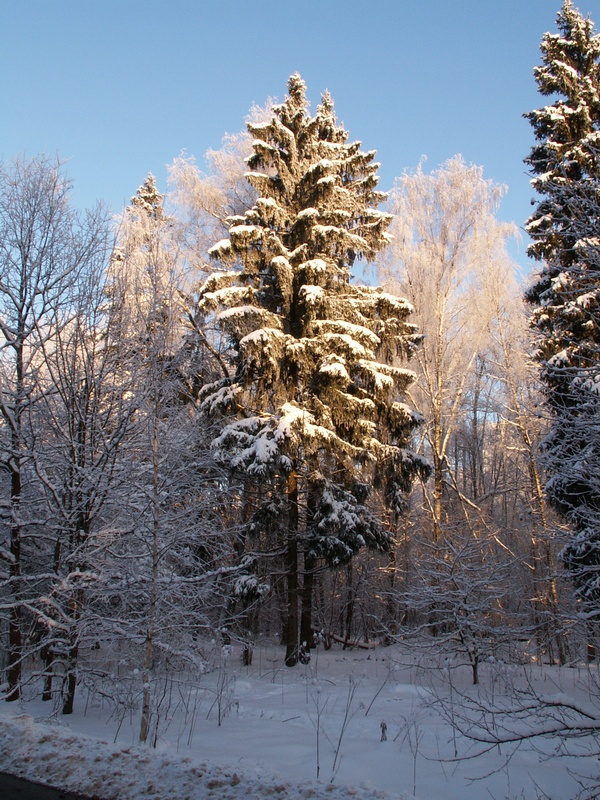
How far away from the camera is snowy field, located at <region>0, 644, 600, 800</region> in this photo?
5355 mm

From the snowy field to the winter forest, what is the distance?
37 centimetres

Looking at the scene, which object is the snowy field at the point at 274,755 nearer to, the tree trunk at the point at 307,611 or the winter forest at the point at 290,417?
the winter forest at the point at 290,417

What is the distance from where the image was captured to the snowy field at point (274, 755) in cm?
536

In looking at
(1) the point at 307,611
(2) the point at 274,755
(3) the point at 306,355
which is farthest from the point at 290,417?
(2) the point at 274,755

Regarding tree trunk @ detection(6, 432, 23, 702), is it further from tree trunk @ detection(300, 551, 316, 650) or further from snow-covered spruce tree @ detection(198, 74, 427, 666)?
tree trunk @ detection(300, 551, 316, 650)

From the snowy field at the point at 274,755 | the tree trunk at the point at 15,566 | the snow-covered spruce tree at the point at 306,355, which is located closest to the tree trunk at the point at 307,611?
the snow-covered spruce tree at the point at 306,355

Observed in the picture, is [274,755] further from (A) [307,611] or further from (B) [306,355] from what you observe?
(B) [306,355]

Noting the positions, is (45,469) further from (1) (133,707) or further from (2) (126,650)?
(1) (133,707)

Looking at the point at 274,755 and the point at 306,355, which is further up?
the point at 306,355

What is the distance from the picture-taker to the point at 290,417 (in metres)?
12.8

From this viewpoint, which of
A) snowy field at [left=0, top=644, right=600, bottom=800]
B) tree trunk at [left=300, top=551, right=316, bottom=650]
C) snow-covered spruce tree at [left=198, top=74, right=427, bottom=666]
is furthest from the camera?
tree trunk at [left=300, top=551, right=316, bottom=650]

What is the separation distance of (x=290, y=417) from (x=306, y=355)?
183 cm

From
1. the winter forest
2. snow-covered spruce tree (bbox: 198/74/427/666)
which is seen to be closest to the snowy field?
the winter forest

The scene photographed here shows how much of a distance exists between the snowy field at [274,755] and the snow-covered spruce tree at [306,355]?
4.60 meters
